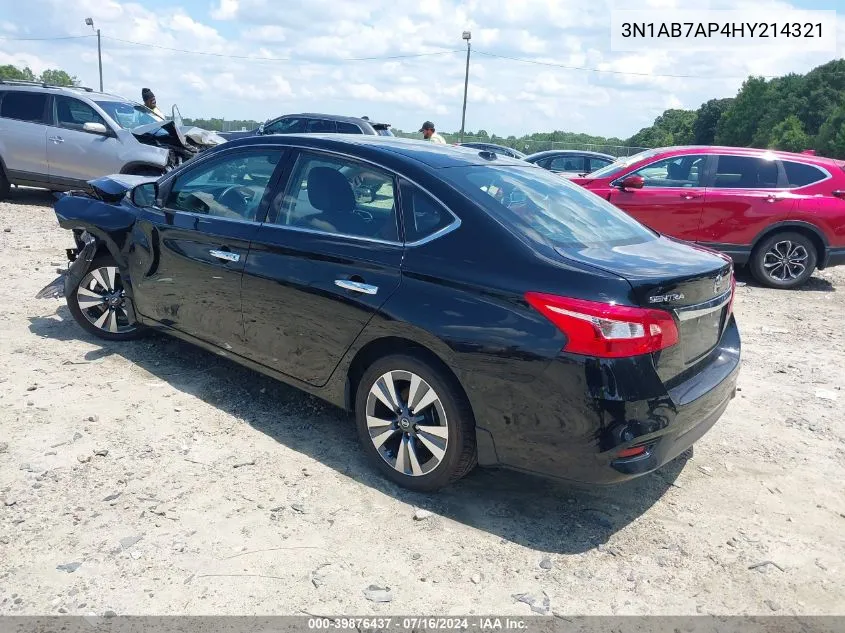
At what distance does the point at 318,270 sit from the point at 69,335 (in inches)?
116

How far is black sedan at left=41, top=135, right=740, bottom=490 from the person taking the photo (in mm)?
2998

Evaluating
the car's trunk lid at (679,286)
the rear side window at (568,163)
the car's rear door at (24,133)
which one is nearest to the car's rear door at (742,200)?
the car's trunk lid at (679,286)

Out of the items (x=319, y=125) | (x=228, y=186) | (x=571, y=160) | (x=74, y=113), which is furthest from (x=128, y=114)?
(x=571, y=160)

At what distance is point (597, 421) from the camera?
2.96 meters

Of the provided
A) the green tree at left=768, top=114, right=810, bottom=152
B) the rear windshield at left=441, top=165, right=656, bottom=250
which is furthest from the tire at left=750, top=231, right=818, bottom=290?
the green tree at left=768, top=114, right=810, bottom=152

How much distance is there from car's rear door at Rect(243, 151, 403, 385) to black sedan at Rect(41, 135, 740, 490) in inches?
0.4

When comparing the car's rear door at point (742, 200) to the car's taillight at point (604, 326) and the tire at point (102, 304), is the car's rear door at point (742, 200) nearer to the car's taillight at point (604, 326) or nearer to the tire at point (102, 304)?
the car's taillight at point (604, 326)

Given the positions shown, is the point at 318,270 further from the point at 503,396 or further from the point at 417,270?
the point at 503,396

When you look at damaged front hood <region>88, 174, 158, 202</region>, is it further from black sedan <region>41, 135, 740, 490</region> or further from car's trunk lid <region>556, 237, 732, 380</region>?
car's trunk lid <region>556, 237, 732, 380</region>

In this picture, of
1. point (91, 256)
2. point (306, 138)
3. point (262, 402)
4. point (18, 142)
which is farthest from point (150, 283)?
point (18, 142)

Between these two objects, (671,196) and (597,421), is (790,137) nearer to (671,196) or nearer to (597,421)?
(671,196)

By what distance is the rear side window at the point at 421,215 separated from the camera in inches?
136

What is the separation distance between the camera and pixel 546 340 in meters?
3.00

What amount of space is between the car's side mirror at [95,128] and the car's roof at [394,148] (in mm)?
8124
